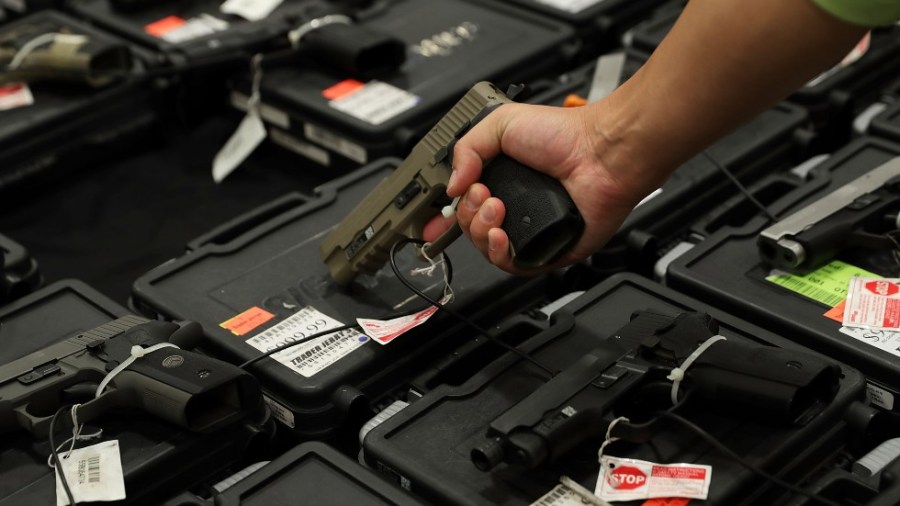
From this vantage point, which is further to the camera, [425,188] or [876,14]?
[425,188]

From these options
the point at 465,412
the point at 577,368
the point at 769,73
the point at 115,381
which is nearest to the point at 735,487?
the point at 577,368

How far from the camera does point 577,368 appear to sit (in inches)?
49.6

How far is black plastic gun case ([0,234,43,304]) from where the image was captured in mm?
1613

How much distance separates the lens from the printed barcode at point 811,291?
1.45m

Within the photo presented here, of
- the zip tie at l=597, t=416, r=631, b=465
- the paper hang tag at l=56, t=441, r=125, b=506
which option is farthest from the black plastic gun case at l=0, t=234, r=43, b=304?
the zip tie at l=597, t=416, r=631, b=465

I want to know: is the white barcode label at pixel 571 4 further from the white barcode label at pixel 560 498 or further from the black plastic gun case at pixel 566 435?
the white barcode label at pixel 560 498

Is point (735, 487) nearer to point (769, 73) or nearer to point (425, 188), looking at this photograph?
point (769, 73)

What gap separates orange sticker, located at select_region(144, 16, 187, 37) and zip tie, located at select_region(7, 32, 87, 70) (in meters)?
0.17

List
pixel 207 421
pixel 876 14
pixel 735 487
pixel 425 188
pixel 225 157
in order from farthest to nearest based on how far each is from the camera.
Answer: pixel 225 157
pixel 425 188
pixel 207 421
pixel 735 487
pixel 876 14

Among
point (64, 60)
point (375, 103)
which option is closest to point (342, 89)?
point (375, 103)

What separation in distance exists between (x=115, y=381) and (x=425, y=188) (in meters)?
0.44

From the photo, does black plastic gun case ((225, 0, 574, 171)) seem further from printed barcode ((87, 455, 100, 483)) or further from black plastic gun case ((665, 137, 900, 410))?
printed barcode ((87, 455, 100, 483))

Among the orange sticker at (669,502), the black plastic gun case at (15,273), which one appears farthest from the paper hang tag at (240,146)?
the orange sticker at (669,502)

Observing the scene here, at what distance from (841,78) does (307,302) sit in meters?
1.05
